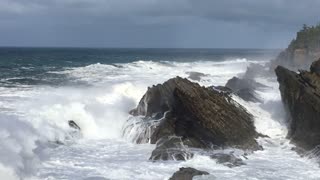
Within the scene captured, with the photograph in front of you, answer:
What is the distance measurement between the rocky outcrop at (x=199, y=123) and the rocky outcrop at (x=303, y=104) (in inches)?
76.8

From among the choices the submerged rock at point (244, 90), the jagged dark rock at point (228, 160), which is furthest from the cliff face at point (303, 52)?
the jagged dark rock at point (228, 160)

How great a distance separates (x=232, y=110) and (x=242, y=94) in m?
7.89

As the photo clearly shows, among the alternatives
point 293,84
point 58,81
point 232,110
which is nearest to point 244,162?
point 232,110

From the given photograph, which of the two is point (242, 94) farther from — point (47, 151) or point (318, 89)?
point (47, 151)

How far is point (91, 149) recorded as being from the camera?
21406mm

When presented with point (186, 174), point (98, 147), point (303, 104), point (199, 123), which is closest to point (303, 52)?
Result: point (303, 104)

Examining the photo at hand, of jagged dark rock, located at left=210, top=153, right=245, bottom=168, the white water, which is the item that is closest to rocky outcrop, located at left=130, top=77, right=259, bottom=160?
the white water

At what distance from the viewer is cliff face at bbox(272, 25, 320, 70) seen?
50.0 meters

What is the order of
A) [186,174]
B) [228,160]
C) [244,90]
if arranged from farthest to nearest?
[244,90], [228,160], [186,174]

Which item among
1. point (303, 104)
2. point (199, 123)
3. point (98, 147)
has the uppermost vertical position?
point (303, 104)

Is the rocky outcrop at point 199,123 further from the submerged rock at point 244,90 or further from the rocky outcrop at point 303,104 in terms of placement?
the submerged rock at point 244,90

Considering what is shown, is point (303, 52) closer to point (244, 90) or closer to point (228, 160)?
point (244, 90)

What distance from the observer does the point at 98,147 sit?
21875 mm

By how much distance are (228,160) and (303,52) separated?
3555 centimetres
